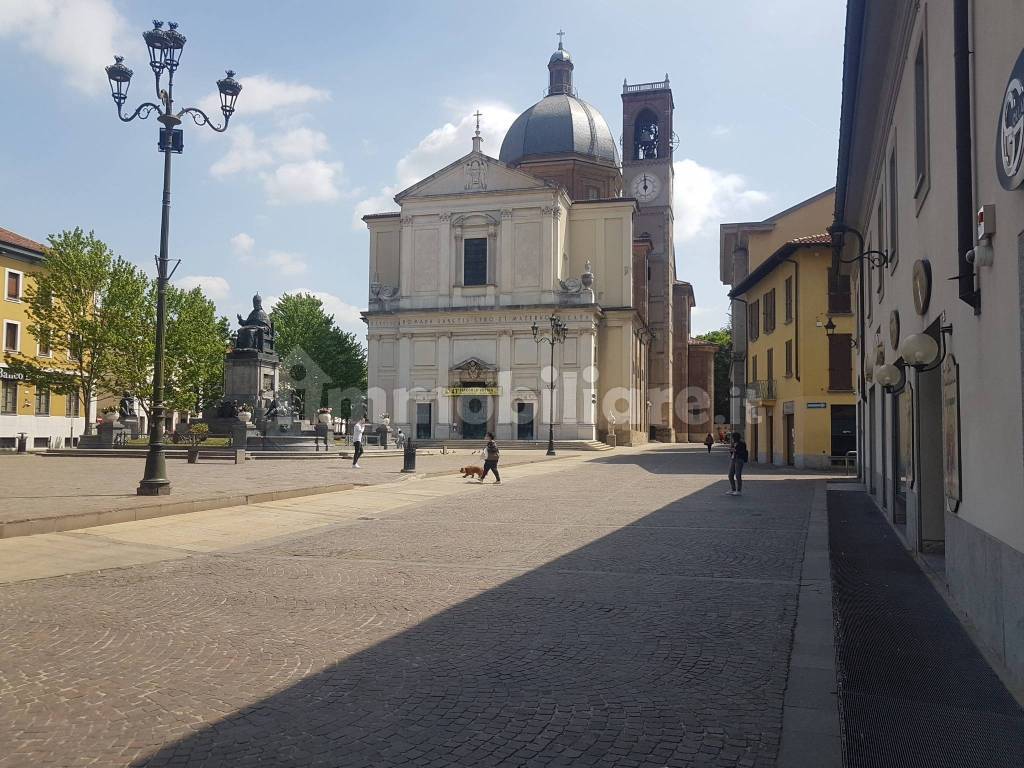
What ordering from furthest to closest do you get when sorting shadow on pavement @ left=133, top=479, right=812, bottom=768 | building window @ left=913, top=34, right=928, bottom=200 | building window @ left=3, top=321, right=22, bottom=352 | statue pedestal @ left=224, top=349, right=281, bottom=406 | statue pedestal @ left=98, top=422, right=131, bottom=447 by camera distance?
building window @ left=3, top=321, right=22, bottom=352 < statue pedestal @ left=98, top=422, right=131, bottom=447 < statue pedestal @ left=224, top=349, right=281, bottom=406 < building window @ left=913, top=34, right=928, bottom=200 < shadow on pavement @ left=133, top=479, right=812, bottom=768

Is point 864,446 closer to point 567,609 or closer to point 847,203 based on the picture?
point 847,203

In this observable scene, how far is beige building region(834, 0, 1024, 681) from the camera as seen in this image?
5371mm

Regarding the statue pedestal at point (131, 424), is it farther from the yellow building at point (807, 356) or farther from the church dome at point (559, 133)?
the church dome at point (559, 133)

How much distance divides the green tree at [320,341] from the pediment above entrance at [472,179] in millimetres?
20859

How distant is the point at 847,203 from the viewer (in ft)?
65.4

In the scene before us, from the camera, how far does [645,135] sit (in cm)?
8044

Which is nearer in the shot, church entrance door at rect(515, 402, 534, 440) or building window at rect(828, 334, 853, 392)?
building window at rect(828, 334, 853, 392)

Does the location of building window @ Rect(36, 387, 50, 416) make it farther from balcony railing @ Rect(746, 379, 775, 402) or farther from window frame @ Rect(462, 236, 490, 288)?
balcony railing @ Rect(746, 379, 775, 402)

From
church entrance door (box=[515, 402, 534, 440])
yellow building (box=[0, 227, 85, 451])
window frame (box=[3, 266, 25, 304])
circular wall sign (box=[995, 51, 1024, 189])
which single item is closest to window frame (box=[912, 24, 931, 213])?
circular wall sign (box=[995, 51, 1024, 189])

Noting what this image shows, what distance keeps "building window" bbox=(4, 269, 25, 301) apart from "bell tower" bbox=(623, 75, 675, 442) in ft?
162

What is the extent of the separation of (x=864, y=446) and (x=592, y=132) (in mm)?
53862

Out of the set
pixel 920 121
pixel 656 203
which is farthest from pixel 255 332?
pixel 656 203

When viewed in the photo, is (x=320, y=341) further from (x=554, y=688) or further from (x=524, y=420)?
(x=554, y=688)

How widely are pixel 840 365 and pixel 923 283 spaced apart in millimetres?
22560
